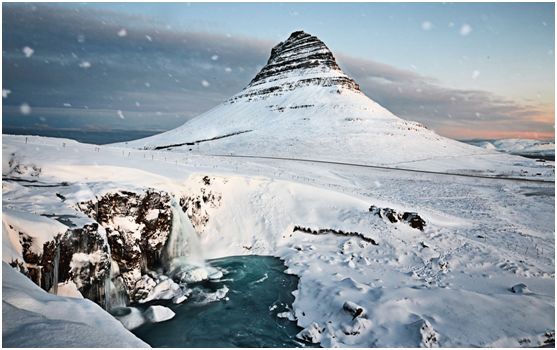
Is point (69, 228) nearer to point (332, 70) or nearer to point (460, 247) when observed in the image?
point (460, 247)

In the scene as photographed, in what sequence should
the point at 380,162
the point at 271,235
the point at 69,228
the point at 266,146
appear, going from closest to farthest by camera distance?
the point at 69,228 → the point at 271,235 → the point at 380,162 → the point at 266,146

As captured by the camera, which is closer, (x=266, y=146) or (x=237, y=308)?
(x=237, y=308)

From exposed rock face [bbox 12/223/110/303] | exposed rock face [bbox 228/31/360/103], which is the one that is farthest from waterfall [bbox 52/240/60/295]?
exposed rock face [bbox 228/31/360/103]

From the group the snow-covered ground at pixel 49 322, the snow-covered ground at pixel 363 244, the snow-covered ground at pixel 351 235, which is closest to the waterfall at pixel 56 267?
the snow-covered ground at pixel 351 235

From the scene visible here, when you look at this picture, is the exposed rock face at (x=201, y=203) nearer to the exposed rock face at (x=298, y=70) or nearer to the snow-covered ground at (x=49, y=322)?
the snow-covered ground at (x=49, y=322)

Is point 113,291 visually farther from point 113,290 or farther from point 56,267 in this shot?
point 56,267

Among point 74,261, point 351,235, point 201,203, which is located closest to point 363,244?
point 351,235

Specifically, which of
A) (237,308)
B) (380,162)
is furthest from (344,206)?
(380,162)
